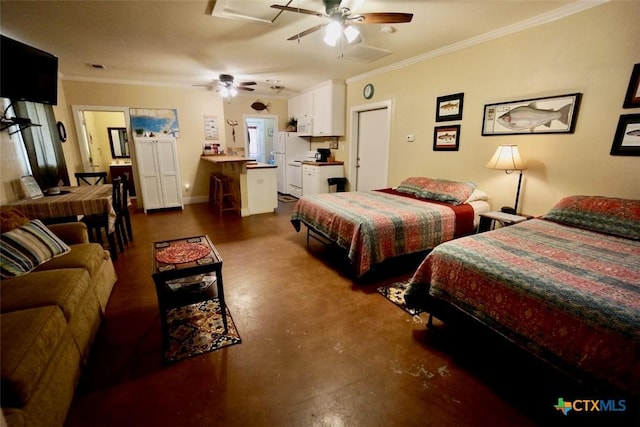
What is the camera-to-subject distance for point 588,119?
255 cm

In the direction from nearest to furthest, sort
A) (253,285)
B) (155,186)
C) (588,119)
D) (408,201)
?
(588,119) < (253,285) < (408,201) < (155,186)

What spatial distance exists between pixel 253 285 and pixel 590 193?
330 cm

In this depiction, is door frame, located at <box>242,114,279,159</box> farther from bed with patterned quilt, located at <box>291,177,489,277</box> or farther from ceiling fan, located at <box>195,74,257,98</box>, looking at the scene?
bed with patterned quilt, located at <box>291,177,489,277</box>

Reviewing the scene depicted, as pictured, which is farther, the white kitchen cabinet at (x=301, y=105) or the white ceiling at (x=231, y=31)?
the white kitchen cabinet at (x=301, y=105)

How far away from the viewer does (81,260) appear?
206 centimetres

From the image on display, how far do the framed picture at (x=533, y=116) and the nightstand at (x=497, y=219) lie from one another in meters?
0.91

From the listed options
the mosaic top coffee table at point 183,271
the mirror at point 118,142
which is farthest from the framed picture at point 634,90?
the mirror at point 118,142

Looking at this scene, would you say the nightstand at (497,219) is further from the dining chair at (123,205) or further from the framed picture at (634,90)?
the dining chair at (123,205)

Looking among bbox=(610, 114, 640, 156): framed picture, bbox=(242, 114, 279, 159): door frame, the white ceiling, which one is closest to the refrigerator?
bbox=(242, 114, 279, 159): door frame

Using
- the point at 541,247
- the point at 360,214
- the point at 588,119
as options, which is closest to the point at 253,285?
the point at 360,214

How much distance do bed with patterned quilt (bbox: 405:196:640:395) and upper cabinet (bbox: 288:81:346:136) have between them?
4.01 metres

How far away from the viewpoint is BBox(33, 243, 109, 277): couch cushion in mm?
1989

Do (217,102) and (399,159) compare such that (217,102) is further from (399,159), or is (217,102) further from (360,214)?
(360,214)

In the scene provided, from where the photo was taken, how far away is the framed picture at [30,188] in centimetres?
304
